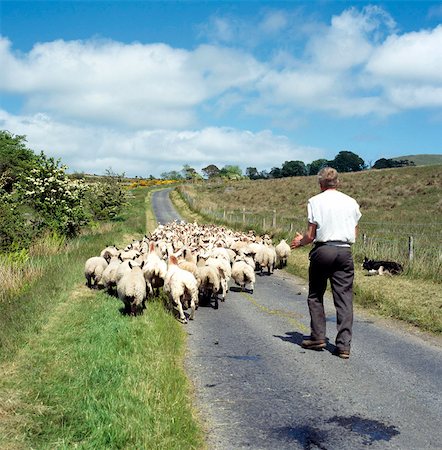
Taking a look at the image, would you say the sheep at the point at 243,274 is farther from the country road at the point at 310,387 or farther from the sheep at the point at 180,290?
the sheep at the point at 180,290

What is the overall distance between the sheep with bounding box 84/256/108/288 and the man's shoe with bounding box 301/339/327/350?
6821mm

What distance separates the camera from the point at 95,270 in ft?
42.4

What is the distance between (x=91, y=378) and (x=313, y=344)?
136 inches

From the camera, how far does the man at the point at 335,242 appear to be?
710cm

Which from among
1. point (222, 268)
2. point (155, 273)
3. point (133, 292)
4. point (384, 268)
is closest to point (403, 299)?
point (384, 268)

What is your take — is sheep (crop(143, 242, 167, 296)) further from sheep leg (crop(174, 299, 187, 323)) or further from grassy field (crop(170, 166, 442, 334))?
grassy field (crop(170, 166, 442, 334))

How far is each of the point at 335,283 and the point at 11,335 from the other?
536 cm

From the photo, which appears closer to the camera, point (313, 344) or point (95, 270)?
point (313, 344)

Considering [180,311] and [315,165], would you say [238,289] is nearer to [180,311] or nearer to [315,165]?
[180,311]

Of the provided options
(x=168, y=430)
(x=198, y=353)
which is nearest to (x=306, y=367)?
(x=198, y=353)

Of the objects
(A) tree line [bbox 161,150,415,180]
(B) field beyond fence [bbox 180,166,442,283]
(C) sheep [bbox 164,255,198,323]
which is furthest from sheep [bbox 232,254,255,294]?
(A) tree line [bbox 161,150,415,180]

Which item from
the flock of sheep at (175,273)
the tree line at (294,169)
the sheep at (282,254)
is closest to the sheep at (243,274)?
the flock of sheep at (175,273)

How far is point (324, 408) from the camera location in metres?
5.52

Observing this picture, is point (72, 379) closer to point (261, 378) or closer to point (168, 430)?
point (168, 430)
